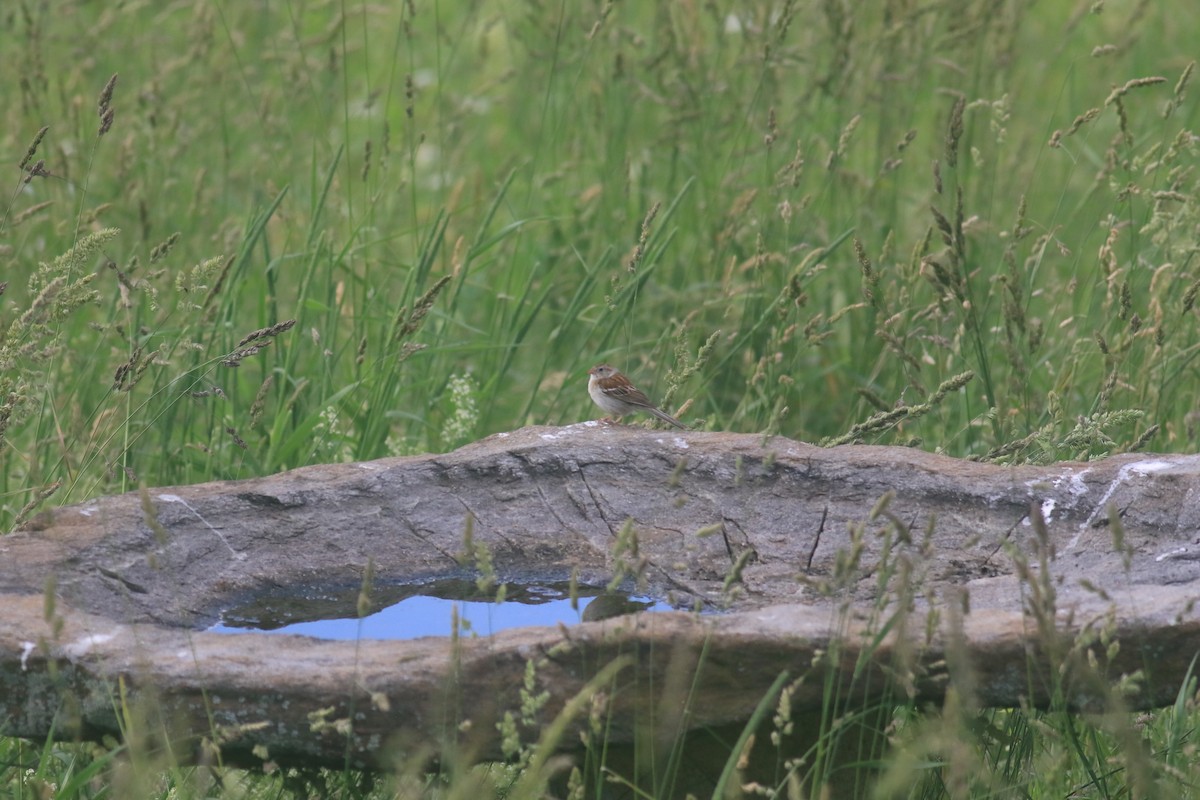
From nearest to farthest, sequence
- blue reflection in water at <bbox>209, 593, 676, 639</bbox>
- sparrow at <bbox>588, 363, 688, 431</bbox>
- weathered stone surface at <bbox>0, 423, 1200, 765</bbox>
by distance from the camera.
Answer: weathered stone surface at <bbox>0, 423, 1200, 765</bbox>, blue reflection in water at <bbox>209, 593, 676, 639</bbox>, sparrow at <bbox>588, 363, 688, 431</bbox>

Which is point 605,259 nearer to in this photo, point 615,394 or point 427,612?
point 615,394

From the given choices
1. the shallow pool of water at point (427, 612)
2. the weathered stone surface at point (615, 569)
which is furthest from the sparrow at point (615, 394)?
the shallow pool of water at point (427, 612)

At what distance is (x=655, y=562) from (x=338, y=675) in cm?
97

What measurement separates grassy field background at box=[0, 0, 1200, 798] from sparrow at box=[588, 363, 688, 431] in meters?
0.16

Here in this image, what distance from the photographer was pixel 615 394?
4164 mm

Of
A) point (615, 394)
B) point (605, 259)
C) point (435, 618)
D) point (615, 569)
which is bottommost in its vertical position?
point (435, 618)

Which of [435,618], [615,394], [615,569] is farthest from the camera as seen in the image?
[615,394]

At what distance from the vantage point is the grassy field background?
3535mm

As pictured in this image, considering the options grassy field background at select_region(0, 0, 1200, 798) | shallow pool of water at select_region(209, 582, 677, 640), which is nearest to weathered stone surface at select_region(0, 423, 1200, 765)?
shallow pool of water at select_region(209, 582, 677, 640)

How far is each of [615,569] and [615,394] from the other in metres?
1.90

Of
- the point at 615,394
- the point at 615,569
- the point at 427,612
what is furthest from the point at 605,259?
the point at 615,569

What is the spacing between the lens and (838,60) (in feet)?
16.0

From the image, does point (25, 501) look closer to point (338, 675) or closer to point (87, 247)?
point (87, 247)

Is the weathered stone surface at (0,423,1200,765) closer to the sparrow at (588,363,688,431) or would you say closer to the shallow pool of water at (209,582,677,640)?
the shallow pool of water at (209,582,677,640)
